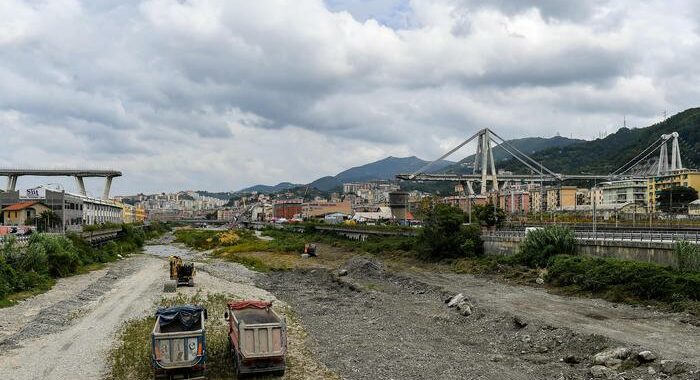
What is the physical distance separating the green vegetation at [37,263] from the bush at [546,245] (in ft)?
152

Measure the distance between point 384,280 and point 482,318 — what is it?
2561 centimetres

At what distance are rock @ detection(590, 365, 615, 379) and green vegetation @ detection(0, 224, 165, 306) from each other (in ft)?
126

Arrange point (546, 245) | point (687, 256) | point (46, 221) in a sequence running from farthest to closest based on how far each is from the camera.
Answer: point (46, 221) < point (546, 245) < point (687, 256)

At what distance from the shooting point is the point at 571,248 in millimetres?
54531

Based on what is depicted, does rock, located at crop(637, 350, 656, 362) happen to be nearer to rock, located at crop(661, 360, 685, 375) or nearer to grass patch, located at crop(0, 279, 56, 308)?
rock, located at crop(661, 360, 685, 375)

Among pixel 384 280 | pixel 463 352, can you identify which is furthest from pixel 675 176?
pixel 463 352

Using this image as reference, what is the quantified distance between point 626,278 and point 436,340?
1929 cm

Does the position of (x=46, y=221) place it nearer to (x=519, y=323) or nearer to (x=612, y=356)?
(x=519, y=323)

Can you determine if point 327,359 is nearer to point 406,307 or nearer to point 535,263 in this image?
point 406,307

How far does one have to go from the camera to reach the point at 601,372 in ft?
72.2

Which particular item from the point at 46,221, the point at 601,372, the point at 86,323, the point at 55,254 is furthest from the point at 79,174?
the point at 601,372

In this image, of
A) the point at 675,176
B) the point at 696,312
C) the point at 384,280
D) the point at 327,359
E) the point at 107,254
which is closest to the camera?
the point at 327,359

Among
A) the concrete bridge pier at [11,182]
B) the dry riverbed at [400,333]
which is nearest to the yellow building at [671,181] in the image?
the dry riverbed at [400,333]

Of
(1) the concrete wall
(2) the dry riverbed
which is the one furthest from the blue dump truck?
(1) the concrete wall
